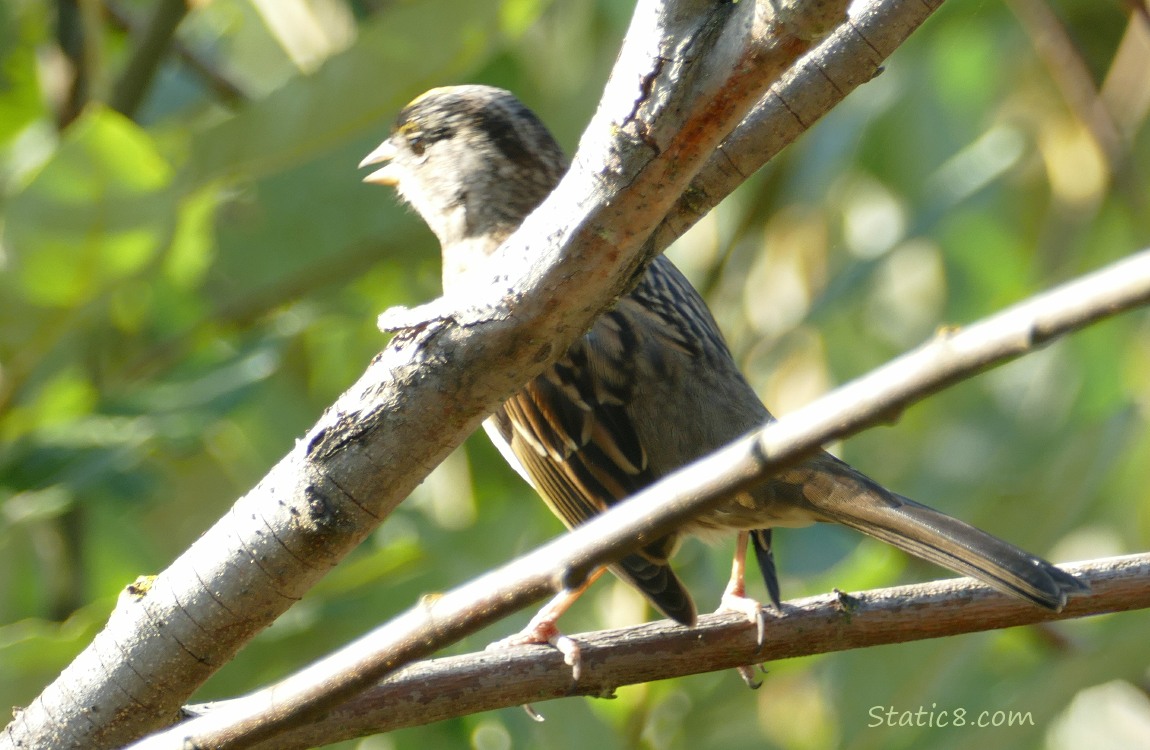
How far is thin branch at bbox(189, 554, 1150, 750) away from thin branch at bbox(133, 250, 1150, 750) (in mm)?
416

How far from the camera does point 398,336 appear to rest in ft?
4.53

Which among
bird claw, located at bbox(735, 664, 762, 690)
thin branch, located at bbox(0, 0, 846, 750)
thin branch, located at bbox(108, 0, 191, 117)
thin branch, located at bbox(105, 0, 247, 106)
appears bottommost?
bird claw, located at bbox(735, 664, 762, 690)

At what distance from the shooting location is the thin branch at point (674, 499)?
861 mm

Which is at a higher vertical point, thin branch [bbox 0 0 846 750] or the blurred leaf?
the blurred leaf

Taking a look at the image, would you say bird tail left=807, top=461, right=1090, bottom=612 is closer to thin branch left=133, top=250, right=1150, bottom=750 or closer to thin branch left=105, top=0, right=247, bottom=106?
thin branch left=133, top=250, right=1150, bottom=750

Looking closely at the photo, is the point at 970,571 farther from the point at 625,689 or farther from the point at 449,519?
the point at 449,519

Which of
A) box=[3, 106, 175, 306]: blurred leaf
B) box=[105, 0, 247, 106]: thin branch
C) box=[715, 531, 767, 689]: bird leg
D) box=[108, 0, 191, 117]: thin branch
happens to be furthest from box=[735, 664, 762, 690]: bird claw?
box=[105, 0, 247, 106]: thin branch

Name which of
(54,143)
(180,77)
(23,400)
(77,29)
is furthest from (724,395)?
(180,77)

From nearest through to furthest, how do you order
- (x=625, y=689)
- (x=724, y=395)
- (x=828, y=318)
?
1. (x=724, y=395)
2. (x=625, y=689)
3. (x=828, y=318)

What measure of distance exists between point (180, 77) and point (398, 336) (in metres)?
3.00

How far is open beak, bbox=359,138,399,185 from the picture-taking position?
3113 millimetres

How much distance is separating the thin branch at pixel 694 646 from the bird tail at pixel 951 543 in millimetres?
59

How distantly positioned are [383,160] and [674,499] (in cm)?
227

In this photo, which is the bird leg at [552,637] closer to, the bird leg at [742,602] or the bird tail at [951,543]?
the bird leg at [742,602]
